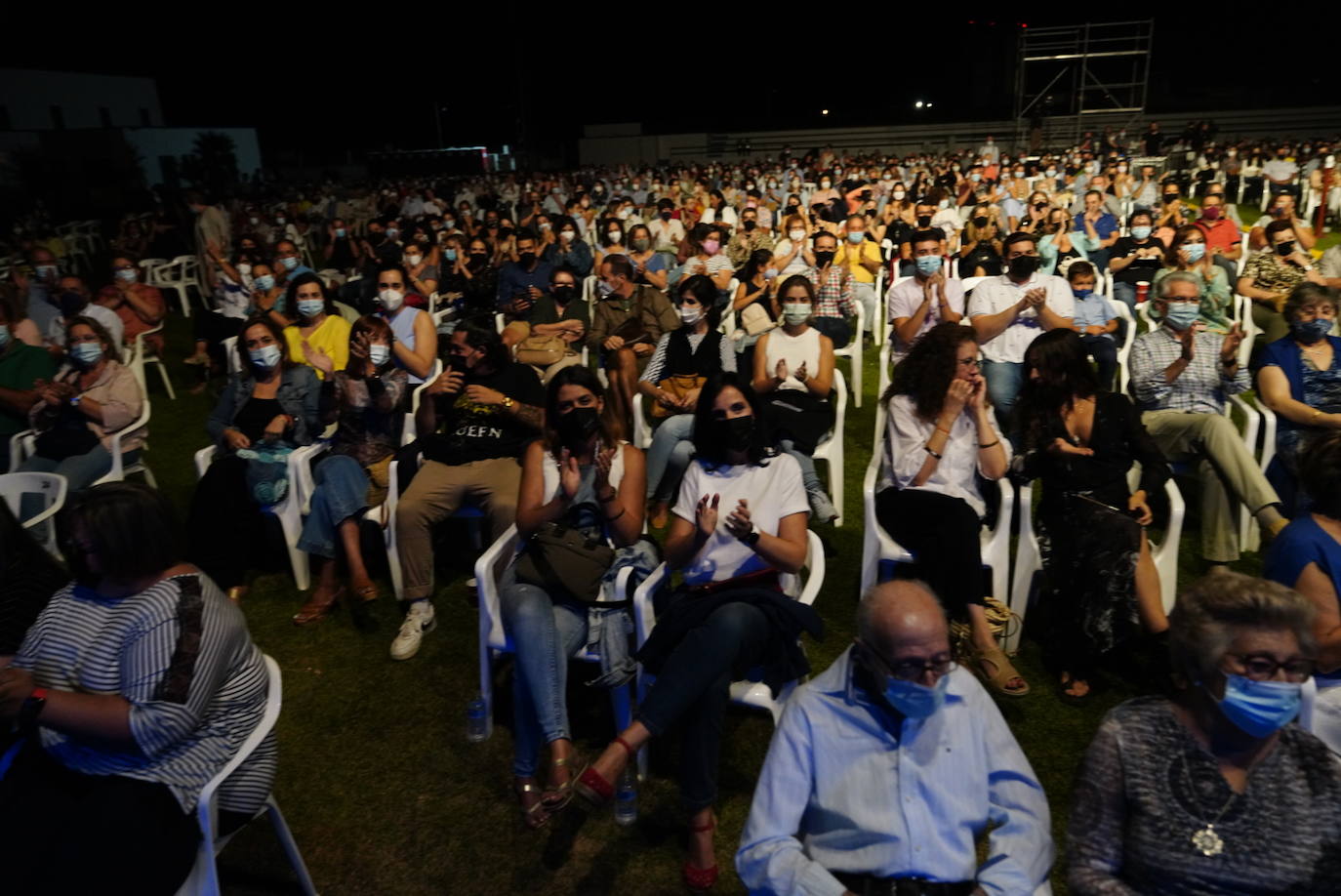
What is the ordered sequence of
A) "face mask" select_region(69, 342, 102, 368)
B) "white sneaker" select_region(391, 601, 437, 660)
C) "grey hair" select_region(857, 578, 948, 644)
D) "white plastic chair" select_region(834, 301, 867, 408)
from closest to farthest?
1. "grey hair" select_region(857, 578, 948, 644)
2. "white sneaker" select_region(391, 601, 437, 660)
3. "face mask" select_region(69, 342, 102, 368)
4. "white plastic chair" select_region(834, 301, 867, 408)

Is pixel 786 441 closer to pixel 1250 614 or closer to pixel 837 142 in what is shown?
pixel 1250 614

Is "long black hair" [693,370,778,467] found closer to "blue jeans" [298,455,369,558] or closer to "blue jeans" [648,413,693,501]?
"blue jeans" [648,413,693,501]

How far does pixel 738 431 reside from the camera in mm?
3148

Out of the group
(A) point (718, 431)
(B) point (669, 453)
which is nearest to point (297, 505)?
(B) point (669, 453)

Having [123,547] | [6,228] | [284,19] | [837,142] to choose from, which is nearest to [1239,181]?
[837,142]

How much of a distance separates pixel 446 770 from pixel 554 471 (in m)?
1.18

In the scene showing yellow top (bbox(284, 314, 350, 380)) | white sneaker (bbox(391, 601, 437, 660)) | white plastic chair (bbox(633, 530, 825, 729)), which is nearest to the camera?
white plastic chair (bbox(633, 530, 825, 729))

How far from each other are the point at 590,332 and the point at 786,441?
2.38 m

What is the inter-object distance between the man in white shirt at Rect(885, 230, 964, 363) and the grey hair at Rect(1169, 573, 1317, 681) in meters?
3.89

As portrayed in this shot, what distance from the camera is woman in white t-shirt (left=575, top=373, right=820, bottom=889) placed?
2.72 metres

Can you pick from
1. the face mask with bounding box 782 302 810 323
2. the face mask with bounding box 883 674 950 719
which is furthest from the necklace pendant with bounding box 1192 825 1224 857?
the face mask with bounding box 782 302 810 323

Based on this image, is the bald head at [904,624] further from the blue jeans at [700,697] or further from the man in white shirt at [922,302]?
the man in white shirt at [922,302]

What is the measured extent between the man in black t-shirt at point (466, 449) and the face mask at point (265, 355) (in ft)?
2.62

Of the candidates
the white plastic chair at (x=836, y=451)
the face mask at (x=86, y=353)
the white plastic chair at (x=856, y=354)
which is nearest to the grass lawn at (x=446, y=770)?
the white plastic chair at (x=836, y=451)
